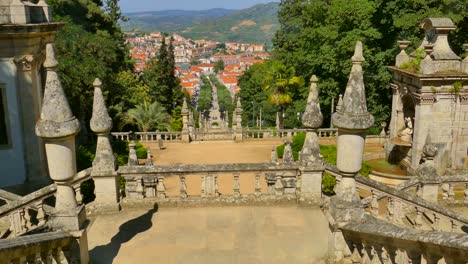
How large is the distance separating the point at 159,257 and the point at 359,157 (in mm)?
4250

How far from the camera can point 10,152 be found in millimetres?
16156

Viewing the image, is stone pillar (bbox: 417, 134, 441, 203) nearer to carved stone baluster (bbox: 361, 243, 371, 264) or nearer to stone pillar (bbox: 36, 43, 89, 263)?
carved stone baluster (bbox: 361, 243, 371, 264)

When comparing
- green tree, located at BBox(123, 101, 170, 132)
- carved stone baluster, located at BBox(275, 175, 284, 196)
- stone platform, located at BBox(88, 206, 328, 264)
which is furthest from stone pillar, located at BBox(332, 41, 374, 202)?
green tree, located at BBox(123, 101, 170, 132)

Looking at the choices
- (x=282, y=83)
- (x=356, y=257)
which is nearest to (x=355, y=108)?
(x=356, y=257)

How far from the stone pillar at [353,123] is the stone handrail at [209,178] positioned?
168 inches

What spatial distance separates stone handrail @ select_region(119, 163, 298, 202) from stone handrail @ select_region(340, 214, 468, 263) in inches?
160

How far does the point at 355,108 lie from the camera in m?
7.23

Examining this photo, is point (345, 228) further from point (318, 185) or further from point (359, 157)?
point (318, 185)

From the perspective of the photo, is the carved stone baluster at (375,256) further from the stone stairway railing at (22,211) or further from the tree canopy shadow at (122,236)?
the stone stairway railing at (22,211)

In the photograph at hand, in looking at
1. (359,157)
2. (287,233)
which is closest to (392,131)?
(287,233)

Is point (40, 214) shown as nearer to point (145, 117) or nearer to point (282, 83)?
point (145, 117)

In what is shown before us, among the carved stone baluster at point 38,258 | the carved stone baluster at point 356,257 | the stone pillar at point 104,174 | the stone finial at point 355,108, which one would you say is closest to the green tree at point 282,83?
the stone pillar at point 104,174

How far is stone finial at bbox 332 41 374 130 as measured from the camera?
23.4 ft

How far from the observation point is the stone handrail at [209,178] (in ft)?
37.4
